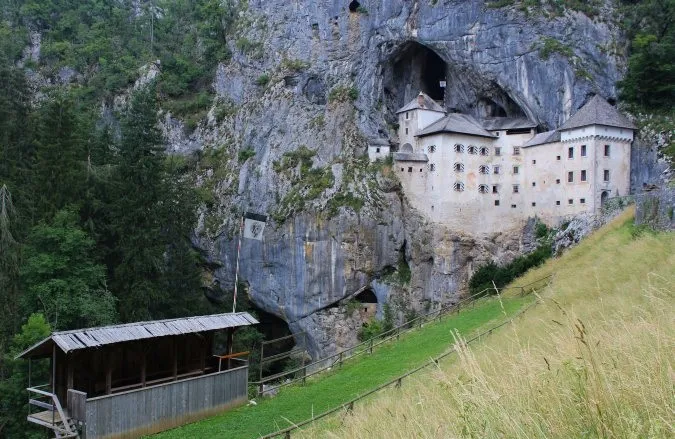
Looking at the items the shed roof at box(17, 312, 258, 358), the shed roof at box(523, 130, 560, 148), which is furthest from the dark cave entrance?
the shed roof at box(17, 312, 258, 358)

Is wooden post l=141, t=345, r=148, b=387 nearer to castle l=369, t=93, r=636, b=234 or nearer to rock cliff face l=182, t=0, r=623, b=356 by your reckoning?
rock cliff face l=182, t=0, r=623, b=356

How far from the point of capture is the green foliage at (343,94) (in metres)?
45.7

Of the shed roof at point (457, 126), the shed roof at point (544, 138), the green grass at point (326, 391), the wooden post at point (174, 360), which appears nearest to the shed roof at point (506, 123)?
the shed roof at point (457, 126)

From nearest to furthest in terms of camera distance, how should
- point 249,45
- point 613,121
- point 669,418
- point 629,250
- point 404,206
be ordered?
point 669,418 < point 629,250 < point 613,121 < point 404,206 < point 249,45

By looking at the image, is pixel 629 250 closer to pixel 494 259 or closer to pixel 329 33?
pixel 494 259

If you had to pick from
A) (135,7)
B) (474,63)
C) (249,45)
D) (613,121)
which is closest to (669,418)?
(613,121)

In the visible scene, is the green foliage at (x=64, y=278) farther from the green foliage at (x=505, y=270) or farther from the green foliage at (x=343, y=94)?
the green foliage at (x=343, y=94)

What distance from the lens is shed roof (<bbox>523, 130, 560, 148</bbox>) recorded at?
130 ft

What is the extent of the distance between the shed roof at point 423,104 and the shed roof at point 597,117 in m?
9.63

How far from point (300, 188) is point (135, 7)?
145 feet

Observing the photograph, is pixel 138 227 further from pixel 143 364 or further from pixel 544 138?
pixel 544 138

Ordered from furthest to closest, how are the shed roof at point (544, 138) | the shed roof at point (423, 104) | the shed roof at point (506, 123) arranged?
the shed roof at point (423, 104) < the shed roof at point (506, 123) < the shed roof at point (544, 138)

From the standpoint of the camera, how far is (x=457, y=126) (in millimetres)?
42562

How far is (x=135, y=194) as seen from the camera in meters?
31.3
